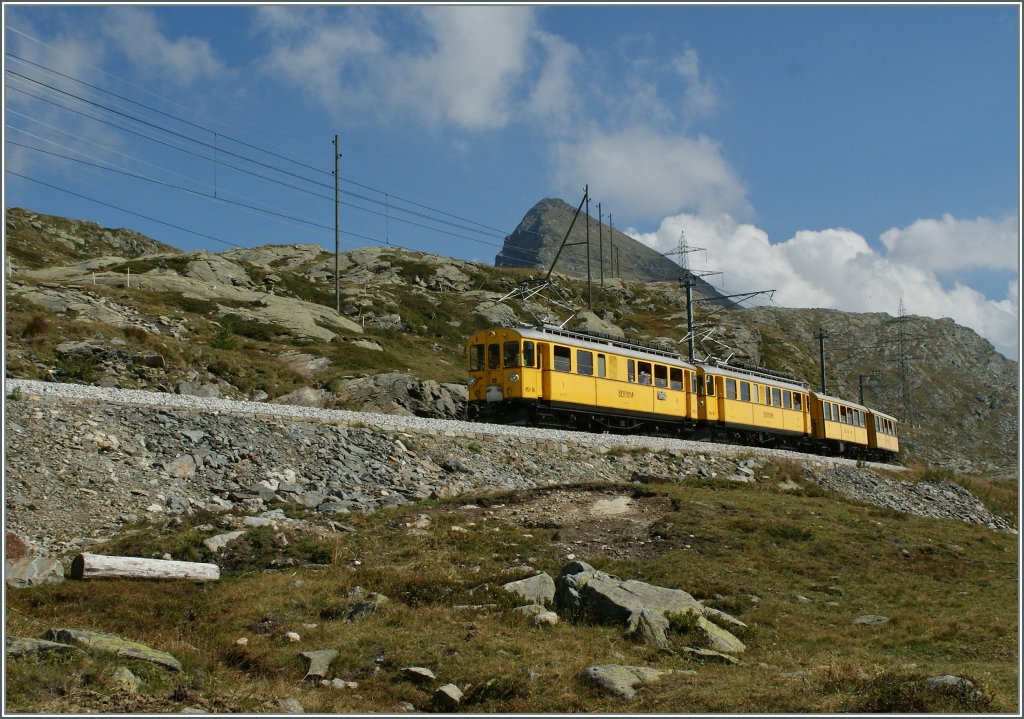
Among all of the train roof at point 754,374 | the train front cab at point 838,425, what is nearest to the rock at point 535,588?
the train roof at point 754,374

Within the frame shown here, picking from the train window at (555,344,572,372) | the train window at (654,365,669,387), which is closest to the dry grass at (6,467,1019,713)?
the train window at (555,344,572,372)

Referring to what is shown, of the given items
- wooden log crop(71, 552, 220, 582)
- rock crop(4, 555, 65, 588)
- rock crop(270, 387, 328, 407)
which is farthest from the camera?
rock crop(270, 387, 328, 407)

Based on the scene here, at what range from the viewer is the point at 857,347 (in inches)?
5281

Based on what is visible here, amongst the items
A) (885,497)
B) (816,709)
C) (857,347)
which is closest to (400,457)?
(816,709)

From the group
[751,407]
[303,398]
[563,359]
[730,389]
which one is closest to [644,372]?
[563,359]

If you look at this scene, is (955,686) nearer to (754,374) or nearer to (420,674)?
(420,674)

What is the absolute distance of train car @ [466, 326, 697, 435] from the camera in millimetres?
27984

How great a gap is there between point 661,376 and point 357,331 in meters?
24.6

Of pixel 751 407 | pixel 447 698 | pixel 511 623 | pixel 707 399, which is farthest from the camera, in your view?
pixel 751 407

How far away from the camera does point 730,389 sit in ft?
122

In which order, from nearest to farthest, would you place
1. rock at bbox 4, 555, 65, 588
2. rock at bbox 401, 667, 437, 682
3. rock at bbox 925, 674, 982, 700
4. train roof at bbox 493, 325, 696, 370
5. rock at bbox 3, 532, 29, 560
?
rock at bbox 925, 674, 982, 700
rock at bbox 401, 667, 437, 682
rock at bbox 4, 555, 65, 588
rock at bbox 3, 532, 29, 560
train roof at bbox 493, 325, 696, 370

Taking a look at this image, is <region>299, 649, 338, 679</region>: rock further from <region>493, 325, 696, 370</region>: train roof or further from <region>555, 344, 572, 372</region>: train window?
<region>555, 344, 572, 372</region>: train window

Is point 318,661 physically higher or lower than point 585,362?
lower

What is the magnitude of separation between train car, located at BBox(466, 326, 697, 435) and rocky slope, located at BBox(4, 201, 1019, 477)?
262 cm
